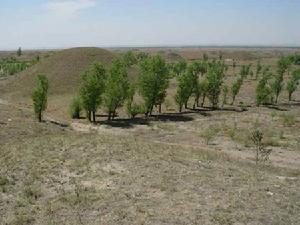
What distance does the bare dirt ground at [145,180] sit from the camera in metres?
23.2

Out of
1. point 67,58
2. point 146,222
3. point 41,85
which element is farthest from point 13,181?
point 67,58

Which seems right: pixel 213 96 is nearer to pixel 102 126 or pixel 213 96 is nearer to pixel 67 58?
pixel 102 126

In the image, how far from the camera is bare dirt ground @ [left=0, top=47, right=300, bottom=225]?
76.2 feet

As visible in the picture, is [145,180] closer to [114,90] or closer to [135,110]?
[114,90]

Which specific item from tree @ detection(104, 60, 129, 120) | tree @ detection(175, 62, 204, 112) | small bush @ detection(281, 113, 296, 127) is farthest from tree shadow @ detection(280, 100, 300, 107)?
tree @ detection(104, 60, 129, 120)

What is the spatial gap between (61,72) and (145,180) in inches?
2803

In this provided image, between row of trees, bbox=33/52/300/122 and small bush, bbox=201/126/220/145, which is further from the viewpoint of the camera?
row of trees, bbox=33/52/300/122

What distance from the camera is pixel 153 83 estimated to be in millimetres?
66250

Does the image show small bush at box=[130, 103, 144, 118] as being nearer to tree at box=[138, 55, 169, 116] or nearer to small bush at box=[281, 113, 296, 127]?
tree at box=[138, 55, 169, 116]

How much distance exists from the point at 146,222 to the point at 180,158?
13.3m

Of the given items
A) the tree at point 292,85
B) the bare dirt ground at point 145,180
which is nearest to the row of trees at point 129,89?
the tree at point 292,85

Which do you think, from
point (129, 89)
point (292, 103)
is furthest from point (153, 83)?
point (292, 103)

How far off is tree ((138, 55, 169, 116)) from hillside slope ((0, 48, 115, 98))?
2455 centimetres

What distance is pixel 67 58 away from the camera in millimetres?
102938
